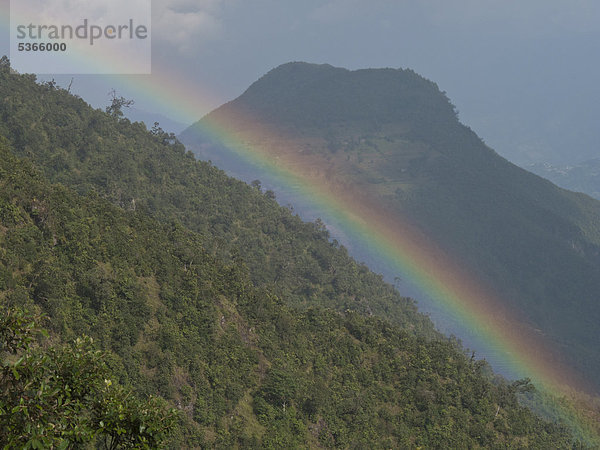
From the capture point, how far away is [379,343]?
6209 cm

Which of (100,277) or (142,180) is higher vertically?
(142,180)

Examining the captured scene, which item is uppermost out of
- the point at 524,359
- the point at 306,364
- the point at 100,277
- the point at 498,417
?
the point at 100,277

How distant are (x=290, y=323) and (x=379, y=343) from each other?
39.8 ft

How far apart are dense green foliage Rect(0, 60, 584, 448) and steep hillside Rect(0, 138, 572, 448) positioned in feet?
0.45

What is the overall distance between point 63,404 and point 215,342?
3621 cm

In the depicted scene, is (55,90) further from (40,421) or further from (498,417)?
(40,421)

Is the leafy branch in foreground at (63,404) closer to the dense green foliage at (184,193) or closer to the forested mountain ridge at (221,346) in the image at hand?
the forested mountain ridge at (221,346)

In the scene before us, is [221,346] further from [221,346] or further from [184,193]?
[184,193]

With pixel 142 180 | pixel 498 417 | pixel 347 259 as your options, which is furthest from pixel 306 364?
pixel 347 259

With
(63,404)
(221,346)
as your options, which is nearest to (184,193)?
(221,346)

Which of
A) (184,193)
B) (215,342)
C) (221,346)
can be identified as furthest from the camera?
(184,193)

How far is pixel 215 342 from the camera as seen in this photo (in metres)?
47.6

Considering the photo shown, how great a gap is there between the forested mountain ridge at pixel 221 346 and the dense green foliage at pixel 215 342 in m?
0.14

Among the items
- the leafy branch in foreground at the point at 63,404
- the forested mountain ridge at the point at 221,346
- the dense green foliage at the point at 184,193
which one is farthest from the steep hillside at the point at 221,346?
the dense green foliage at the point at 184,193
